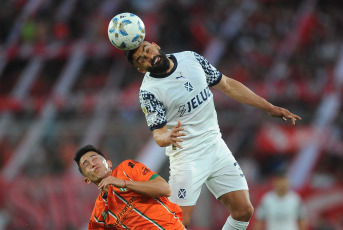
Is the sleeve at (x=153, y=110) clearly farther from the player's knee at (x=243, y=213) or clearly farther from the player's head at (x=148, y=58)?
the player's knee at (x=243, y=213)

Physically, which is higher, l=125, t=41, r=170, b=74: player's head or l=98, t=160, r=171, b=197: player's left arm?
l=125, t=41, r=170, b=74: player's head

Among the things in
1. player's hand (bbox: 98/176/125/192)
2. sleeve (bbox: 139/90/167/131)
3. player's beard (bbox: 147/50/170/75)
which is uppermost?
player's beard (bbox: 147/50/170/75)

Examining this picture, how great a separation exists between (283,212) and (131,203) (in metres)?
4.20

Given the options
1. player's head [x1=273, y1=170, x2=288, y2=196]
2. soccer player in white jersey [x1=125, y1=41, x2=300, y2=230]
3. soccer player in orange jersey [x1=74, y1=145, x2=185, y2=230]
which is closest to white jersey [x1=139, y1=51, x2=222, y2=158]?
soccer player in white jersey [x1=125, y1=41, x2=300, y2=230]

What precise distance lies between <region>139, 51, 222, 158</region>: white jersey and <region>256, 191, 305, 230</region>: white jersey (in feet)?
10.1

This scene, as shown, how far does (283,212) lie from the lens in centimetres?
837

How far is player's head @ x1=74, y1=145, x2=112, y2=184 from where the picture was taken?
15.5 ft

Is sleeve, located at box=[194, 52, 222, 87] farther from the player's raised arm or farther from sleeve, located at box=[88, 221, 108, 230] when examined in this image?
sleeve, located at box=[88, 221, 108, 230]

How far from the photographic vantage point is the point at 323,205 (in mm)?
10383

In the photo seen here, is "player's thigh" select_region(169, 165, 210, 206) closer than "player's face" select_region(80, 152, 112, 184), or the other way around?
"player's face" select_region(80, 152, 112, 184)

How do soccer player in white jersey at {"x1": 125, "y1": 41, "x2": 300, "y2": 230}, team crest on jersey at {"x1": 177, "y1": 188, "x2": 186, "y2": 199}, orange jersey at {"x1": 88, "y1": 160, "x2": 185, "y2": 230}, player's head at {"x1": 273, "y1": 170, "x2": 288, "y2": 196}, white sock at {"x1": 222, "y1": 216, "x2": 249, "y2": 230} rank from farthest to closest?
player's head at {"x1": 273, "y1": 170, "x2": 288, "y2": 196}, white sock at {"x1": 222, "y1": 216, "x2": 249, "y2": 230}, team crest on jersey at {"x1": 177, "y1": 188, "x2": 186, "y2": 199}, soccer player in white jersey at {"x1": 125, "y1": 41, "x2": 300, "y2": 230}, orange jersey at {"x1": 88, "y1": 160, "x2": 185, "y2": 230}

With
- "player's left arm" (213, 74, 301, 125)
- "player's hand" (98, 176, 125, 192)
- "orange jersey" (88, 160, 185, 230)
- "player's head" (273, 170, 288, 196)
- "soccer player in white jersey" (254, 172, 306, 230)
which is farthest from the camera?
"soccer player in white jersey" (254, 172, 306, 230)

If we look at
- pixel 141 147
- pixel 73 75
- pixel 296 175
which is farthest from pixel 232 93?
pixel 73 75

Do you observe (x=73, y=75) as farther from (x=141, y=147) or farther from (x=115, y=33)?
(x=115, y=33)
